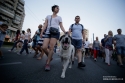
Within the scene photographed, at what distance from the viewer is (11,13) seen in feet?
167

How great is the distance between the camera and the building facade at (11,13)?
4622 centimetres

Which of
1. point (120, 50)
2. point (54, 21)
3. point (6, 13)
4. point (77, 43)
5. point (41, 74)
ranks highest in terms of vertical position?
point (6, 13)

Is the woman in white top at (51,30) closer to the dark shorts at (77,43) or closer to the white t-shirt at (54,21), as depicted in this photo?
the white t-shirt at (54,21)

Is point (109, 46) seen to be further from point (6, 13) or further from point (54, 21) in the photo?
point (6, 13)

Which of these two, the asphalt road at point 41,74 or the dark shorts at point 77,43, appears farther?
the dark shorts at point 77,43

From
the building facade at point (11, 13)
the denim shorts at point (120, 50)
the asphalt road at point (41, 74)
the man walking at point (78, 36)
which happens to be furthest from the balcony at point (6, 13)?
the denim shorts at point (120, 50)

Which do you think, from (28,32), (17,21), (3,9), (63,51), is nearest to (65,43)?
(63,51)

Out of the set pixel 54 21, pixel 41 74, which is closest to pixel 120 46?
pixel 54 21

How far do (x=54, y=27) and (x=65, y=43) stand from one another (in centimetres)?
83

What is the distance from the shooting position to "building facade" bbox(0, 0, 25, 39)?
4622 centimetres

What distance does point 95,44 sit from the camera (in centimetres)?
Result: 931

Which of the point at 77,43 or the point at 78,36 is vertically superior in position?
the point at 78,36

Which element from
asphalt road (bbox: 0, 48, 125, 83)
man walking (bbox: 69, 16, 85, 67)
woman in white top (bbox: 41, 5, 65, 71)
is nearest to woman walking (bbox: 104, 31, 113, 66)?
asphalt road (bbox: 0, 48, 125, 83)

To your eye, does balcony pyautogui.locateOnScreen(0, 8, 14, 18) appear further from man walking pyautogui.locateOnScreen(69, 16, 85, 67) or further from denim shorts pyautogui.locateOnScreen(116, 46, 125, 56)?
denim shorts pyautogui.locateOnScreen(116, 46, 125, 56)
